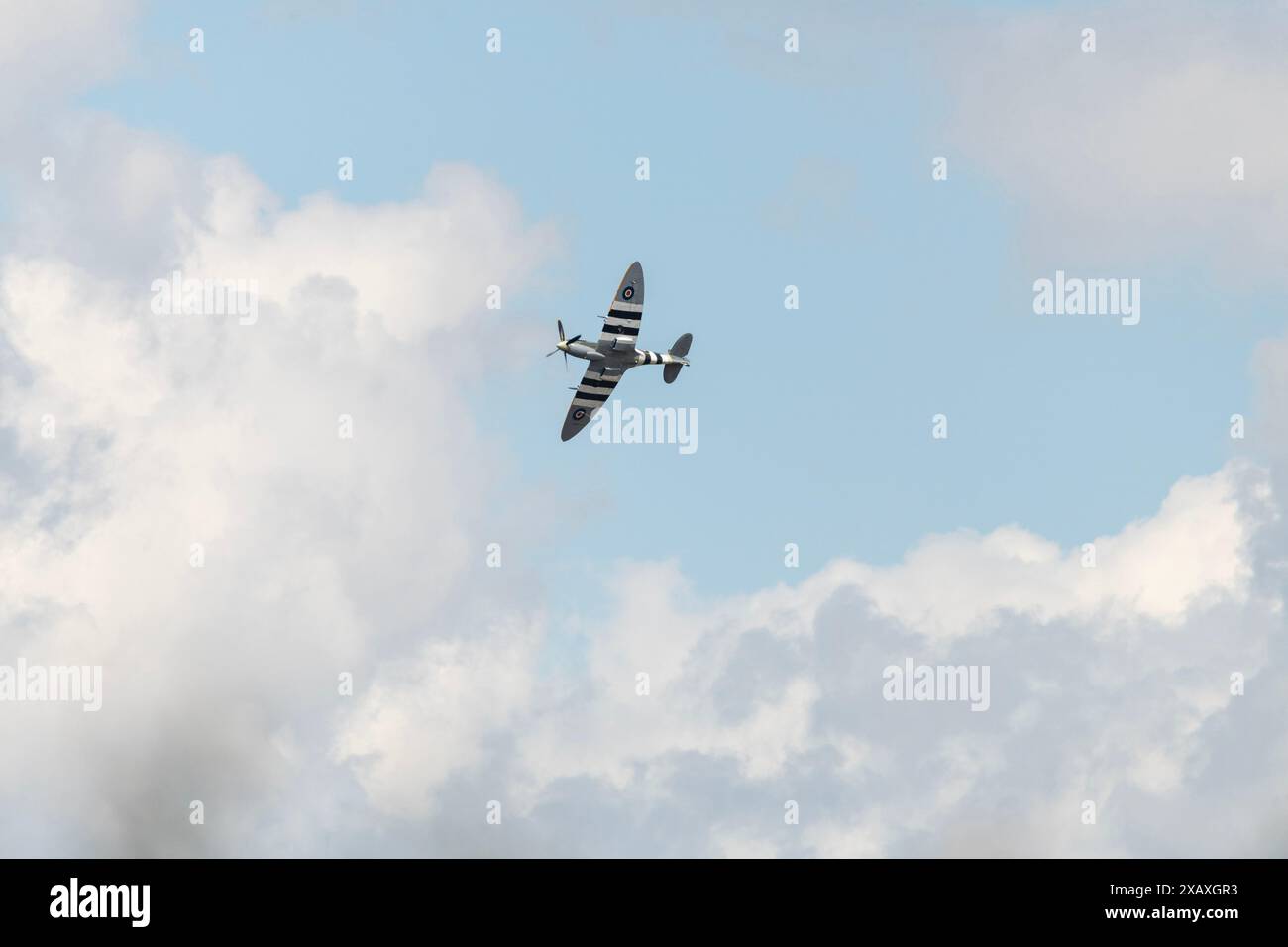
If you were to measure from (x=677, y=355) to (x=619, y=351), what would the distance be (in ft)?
21.4

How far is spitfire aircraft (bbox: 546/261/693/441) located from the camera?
607 feet

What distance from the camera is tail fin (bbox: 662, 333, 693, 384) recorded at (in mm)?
190500

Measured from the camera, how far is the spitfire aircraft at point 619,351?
7279 inches

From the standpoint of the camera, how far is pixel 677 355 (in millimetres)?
190625

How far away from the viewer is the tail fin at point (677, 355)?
625 feet
